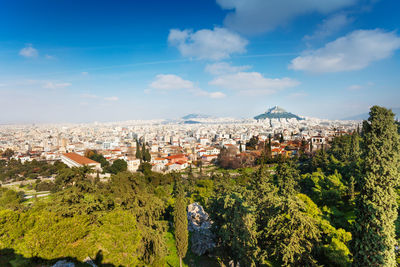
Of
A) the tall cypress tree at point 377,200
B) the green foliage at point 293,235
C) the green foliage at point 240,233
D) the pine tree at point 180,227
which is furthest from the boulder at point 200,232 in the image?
the tall cypress tree at point 377,200

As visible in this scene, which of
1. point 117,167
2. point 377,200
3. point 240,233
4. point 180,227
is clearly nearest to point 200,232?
point 180,227

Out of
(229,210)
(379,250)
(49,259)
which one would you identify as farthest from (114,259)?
(379,250)

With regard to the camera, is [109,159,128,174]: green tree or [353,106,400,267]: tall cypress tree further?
[109,159,128,174]: green tree

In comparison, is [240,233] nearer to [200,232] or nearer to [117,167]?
[200,232]

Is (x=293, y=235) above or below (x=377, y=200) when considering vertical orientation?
below

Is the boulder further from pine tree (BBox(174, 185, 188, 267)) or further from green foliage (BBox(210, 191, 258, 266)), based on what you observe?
pine tree (BBox(174, 185, 188, 267))

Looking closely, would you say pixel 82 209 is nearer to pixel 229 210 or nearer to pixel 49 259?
pixel 49 259

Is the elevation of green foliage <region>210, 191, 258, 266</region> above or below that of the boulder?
above

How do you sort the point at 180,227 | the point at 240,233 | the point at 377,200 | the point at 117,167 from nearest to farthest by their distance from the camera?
the point at 377,200 < the point at 240,233 < the point at 180,227 < the point at 117,167

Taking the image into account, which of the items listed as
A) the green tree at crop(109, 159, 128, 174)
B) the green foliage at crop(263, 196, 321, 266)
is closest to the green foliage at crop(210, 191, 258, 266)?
the green foliage at crop(263, 196, 321, 266)
